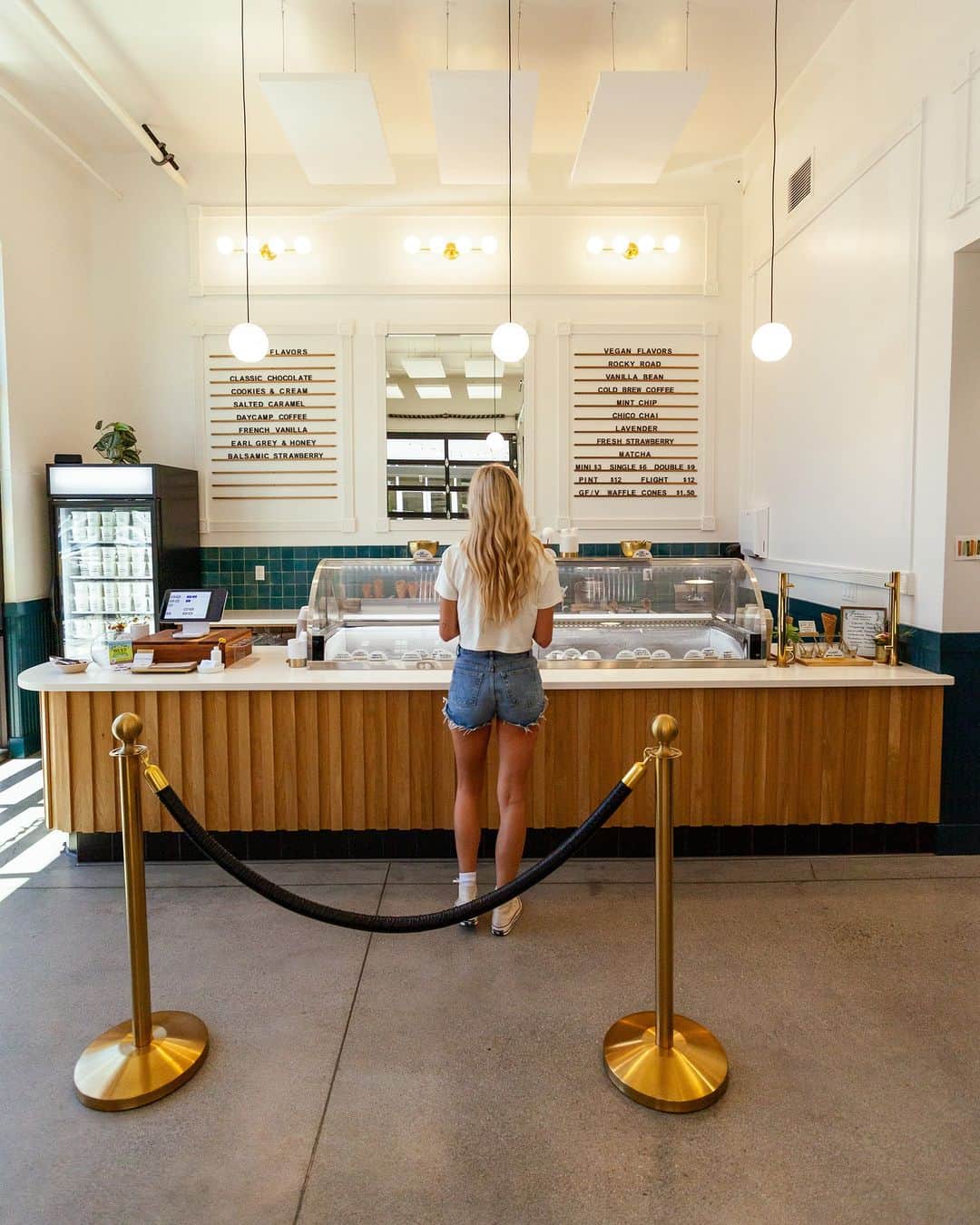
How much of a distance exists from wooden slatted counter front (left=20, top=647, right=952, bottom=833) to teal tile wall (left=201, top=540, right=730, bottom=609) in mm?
3013

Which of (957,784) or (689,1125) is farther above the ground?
(957,784)

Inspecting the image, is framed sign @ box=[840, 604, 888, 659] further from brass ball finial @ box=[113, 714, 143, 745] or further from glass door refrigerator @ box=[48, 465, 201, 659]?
glass door refrigerator @ box=[48, 465, 201, 659]

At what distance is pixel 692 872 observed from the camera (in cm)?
374

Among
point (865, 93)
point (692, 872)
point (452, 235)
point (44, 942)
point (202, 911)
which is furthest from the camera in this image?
point (452, 235)

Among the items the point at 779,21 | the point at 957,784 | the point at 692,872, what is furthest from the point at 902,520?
the point at 779,21

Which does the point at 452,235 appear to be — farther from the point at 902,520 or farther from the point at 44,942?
the point at 44,942

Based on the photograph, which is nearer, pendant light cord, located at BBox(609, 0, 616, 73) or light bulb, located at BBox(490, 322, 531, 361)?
pendant light cord, located at BBox(609, 0, 616, 73)

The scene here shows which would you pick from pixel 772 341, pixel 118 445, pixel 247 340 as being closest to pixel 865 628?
pixel 772 341

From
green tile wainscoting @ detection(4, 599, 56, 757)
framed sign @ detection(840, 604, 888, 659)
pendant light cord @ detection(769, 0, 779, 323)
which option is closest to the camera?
framed sign @ detection(840, 604, 888, 659)

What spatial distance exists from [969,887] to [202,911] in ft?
10.7

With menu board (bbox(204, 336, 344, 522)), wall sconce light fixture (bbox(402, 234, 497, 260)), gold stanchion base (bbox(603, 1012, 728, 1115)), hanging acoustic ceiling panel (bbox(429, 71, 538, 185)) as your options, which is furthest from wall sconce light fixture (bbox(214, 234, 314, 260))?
gold stanchion base (bbox(603, 1012, 728, 1115))

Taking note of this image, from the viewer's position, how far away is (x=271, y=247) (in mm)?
6633

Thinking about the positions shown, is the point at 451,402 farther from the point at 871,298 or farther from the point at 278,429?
the point at 871,298

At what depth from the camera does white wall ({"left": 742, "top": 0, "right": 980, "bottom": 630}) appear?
379cm
